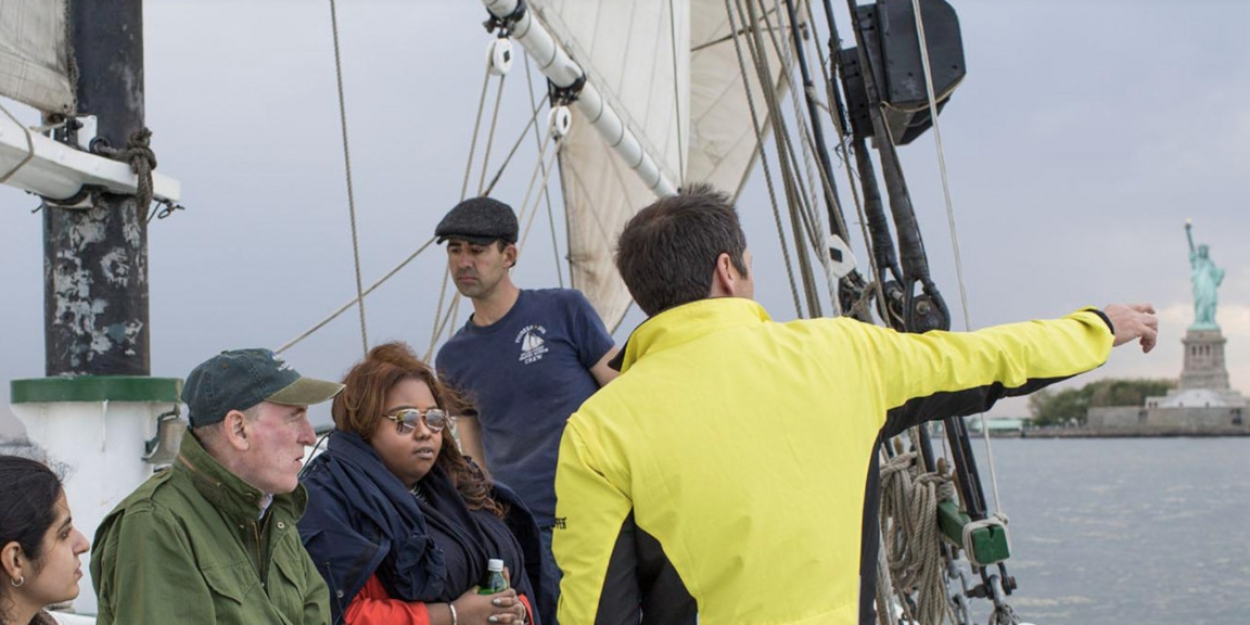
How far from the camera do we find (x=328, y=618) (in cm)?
228

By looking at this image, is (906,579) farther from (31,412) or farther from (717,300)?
(31,412)

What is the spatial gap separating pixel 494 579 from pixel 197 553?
2.37ft

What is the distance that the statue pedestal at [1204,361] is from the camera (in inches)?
3120

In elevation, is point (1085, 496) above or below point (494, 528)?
below

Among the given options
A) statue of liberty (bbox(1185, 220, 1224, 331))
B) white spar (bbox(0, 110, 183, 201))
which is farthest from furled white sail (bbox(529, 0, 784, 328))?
statue of liberty (bbox(1185, 220, 1224, 331))

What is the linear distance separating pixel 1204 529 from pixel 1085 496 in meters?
12.9

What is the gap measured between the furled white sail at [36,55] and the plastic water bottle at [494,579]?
6.49 feet

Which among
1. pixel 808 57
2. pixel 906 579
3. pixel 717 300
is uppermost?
pixel 808 57

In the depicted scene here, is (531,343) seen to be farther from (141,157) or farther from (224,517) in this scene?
(141,157)

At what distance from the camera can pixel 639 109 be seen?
7.03 m

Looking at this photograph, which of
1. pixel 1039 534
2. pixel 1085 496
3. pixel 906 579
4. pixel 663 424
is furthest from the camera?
pixel 1085 496

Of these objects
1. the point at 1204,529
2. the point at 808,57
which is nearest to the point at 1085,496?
the point at 1204,529

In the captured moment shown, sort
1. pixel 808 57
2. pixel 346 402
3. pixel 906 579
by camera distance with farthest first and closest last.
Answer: pixel 808 57, pixel 906 579, pixel 346 402

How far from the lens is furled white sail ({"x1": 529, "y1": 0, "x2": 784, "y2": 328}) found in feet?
21.0
